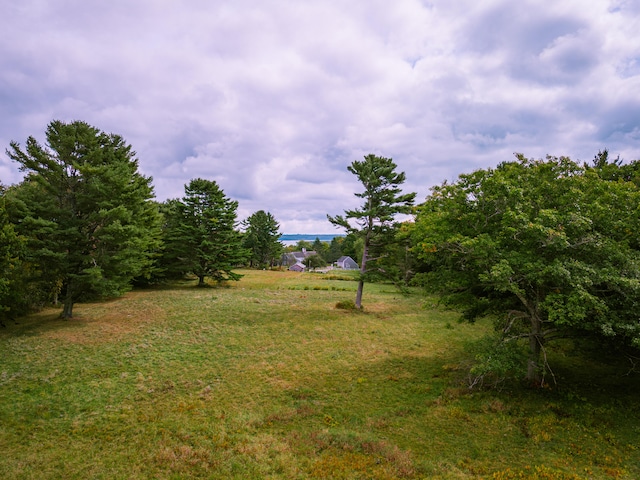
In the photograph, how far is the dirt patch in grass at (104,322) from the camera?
57.4 feet

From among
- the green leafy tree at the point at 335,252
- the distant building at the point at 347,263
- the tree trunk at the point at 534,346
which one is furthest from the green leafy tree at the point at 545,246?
the green leafy tree at the point at 335,252

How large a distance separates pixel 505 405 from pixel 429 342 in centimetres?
801

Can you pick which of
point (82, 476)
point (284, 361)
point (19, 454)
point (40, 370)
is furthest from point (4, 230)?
point (284, 361)

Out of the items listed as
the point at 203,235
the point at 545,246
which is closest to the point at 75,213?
the point at 203,235

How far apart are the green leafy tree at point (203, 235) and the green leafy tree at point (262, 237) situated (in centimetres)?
3232

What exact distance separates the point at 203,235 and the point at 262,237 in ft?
113

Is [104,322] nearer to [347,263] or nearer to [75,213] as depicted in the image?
[75,213]

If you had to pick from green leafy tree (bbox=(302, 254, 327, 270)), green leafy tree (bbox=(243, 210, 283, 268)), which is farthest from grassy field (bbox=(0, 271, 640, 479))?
green leafy tree (bbox=(302, 254, 327, 270))

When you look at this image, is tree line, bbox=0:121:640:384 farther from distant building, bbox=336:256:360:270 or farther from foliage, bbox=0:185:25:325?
distant building, bbox=336:256:360:270

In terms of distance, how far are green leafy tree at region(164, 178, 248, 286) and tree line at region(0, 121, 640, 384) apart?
155mm

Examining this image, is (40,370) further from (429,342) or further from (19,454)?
(429,342)

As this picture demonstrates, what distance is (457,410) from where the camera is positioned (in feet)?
34.8

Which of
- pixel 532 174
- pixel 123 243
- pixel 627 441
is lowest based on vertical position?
pixel 627 441

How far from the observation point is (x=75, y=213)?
20.2 metres
